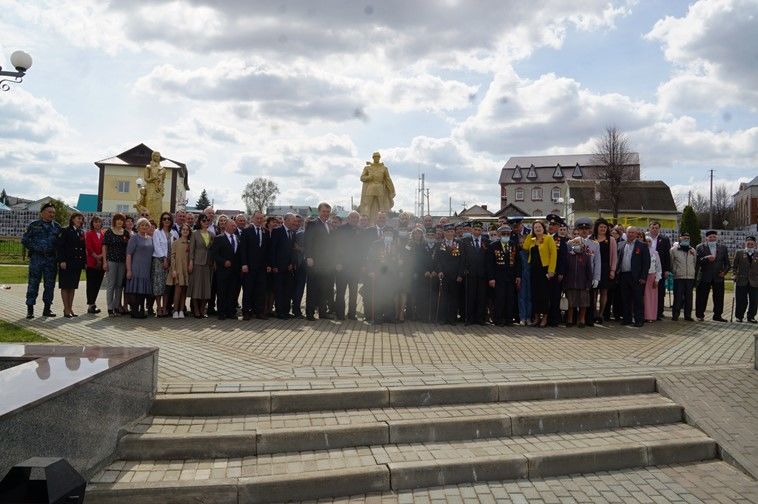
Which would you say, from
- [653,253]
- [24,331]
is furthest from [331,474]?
[653,253]

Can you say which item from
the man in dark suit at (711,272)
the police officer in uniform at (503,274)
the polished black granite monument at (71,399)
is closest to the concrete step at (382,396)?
the polished black granite monument at (71,399)

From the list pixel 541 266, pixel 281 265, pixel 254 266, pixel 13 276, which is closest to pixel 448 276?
pixel 541 266

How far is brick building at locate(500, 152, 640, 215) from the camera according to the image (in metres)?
88.4

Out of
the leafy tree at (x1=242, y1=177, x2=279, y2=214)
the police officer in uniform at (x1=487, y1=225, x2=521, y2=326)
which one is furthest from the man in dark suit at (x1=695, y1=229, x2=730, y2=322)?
the leafy tree at (x1=242, y1=177, x2=279, y2=214)

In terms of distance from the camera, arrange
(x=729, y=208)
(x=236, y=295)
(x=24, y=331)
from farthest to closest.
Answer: (x=729, y=208) → (x=236, y=295) → (x=24, y=331)

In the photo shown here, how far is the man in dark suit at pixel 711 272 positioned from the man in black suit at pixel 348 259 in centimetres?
769

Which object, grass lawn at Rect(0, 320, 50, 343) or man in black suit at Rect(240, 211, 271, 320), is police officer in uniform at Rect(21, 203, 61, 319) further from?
man in black suit at Rect(240, 211, 271, 320)

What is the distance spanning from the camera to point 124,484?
172 inches

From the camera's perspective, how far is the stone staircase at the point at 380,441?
4539mm

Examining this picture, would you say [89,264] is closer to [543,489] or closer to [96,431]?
[96,431]

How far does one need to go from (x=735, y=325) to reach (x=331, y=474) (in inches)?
423

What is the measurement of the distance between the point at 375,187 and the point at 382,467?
12.8 meters

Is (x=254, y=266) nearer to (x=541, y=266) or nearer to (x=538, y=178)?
(x=541, y=266)

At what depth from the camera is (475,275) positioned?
10.9 metres
